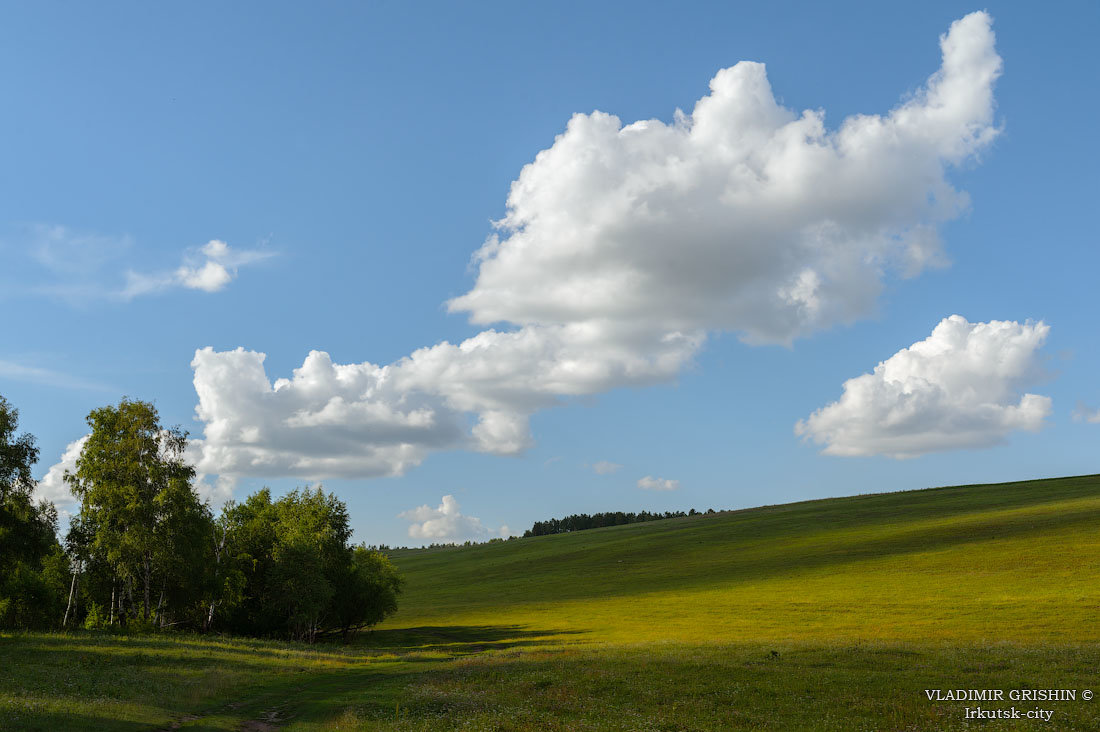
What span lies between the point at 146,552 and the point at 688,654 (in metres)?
48.8

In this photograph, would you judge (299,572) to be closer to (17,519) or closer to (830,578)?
(17,519)

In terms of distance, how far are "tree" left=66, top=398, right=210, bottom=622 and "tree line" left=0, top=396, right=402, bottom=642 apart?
9 cm

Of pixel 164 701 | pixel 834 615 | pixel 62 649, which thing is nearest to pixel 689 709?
pixel 164 701

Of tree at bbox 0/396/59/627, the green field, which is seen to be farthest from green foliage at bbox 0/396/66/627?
the green field

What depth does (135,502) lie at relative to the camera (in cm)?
6084

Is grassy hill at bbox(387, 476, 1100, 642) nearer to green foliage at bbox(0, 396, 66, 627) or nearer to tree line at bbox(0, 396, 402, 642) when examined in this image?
tree line at bbox(0, 396, 402, 642)

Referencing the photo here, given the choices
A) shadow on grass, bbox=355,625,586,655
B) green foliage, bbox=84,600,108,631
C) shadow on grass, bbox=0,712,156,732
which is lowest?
shadow on grass, bbox=355,625,586,655

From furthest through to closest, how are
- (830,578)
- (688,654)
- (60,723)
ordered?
(830,578) < (688,654) < (60,723)

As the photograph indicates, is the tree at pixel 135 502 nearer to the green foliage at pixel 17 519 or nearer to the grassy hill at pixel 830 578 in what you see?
the green foliage at pixel 17 519

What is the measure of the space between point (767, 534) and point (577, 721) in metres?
141

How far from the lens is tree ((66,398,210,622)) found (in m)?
60.9

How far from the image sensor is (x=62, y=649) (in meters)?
42.5

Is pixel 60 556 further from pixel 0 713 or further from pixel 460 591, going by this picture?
Result: pixel 460 591

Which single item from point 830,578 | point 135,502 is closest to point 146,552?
point 135,502
